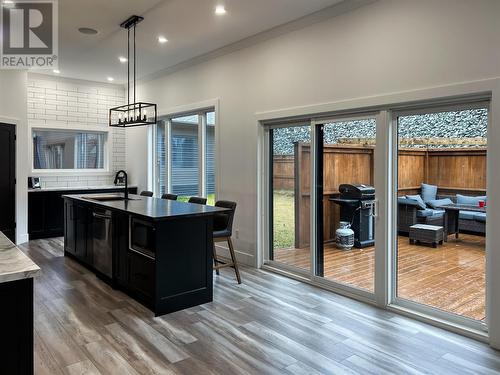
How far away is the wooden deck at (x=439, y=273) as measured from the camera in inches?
129

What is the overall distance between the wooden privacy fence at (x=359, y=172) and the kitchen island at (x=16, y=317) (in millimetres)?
3228

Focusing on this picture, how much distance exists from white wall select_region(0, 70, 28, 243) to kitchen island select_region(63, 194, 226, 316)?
2.72 meters

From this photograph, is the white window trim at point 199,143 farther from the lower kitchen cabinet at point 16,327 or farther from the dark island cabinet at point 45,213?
the lower kitchen cabinet at point 16,327

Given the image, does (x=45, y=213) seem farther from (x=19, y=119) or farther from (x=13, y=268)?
(x=13, y=268)

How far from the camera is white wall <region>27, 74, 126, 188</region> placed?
7281mm

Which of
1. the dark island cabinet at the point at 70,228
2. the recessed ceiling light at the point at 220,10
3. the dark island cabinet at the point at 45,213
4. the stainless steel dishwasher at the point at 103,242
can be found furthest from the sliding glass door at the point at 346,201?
the dark island cabinet at the point at 45,213

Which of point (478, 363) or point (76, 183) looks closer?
point (478, 363)

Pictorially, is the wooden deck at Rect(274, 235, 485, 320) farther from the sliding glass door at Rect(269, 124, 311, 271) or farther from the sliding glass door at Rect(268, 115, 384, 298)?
the sliding glass door at Rect(269, 124, 311, 271)

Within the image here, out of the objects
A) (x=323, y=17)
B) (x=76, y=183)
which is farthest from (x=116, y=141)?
(x=323, y=17)

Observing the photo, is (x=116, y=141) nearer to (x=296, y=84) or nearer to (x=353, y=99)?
(x=296, y=84)

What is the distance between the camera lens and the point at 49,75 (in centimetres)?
738

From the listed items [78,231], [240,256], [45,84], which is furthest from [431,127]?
[45,84]

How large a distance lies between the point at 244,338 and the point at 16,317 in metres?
1.84

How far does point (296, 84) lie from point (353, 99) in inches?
34.7
